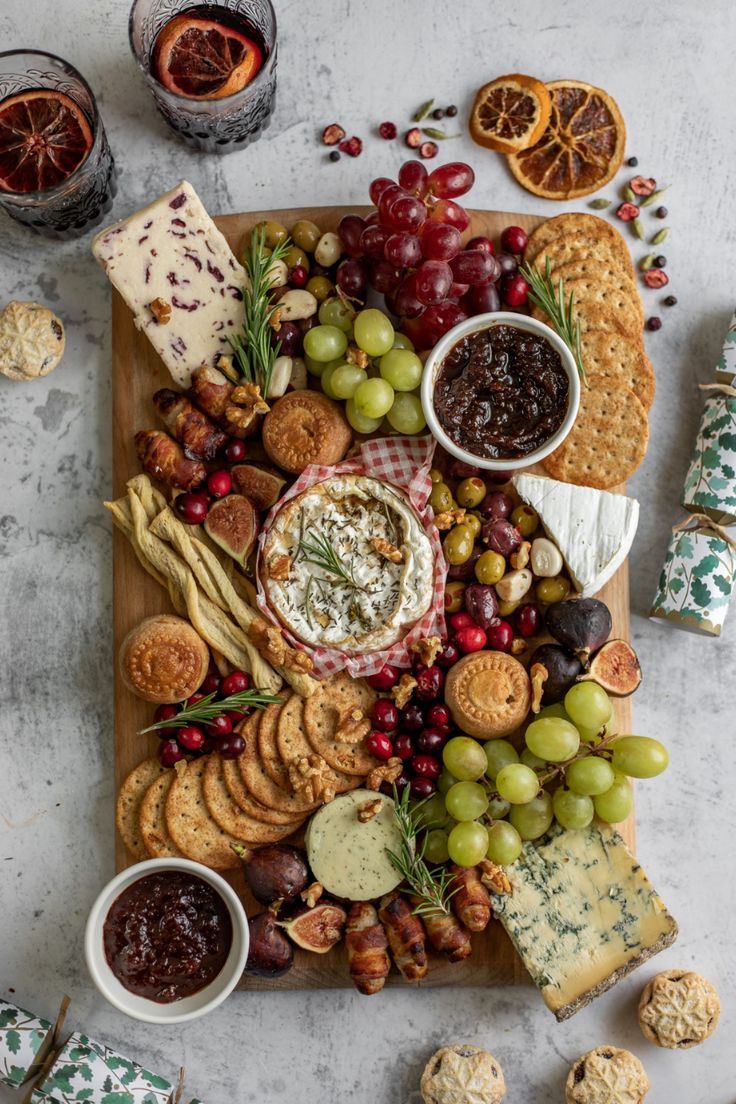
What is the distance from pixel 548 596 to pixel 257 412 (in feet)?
2.79

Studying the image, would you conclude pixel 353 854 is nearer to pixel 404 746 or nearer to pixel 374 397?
pixel 404 746

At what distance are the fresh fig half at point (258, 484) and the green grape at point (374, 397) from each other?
286mm

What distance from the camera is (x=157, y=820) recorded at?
2.48m

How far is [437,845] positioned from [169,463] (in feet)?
3.71

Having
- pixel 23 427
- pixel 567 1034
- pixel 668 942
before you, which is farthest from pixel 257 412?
pixel 567 1034

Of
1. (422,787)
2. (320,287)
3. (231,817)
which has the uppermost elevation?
(320,287)

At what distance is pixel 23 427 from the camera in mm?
2664

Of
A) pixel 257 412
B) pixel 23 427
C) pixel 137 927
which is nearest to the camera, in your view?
pixel 137 927

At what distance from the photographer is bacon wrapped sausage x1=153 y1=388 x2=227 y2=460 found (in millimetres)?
2492

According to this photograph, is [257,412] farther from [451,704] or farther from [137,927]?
[137,927]

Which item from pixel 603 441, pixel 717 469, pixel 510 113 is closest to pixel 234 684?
pixel 603 441

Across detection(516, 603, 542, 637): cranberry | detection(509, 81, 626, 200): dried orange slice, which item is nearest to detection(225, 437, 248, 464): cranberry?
detection(516, 603, 542, 637): cranberry

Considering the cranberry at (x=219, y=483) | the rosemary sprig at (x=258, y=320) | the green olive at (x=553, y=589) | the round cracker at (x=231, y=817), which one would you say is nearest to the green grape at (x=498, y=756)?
the green olive at (x=553, y=589)

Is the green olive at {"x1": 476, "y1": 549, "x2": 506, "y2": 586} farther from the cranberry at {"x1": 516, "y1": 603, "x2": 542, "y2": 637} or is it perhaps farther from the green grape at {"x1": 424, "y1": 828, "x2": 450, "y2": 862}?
the green grape at {"x1": 424, "y1": 828, "x2": 450, "y2": 862}
